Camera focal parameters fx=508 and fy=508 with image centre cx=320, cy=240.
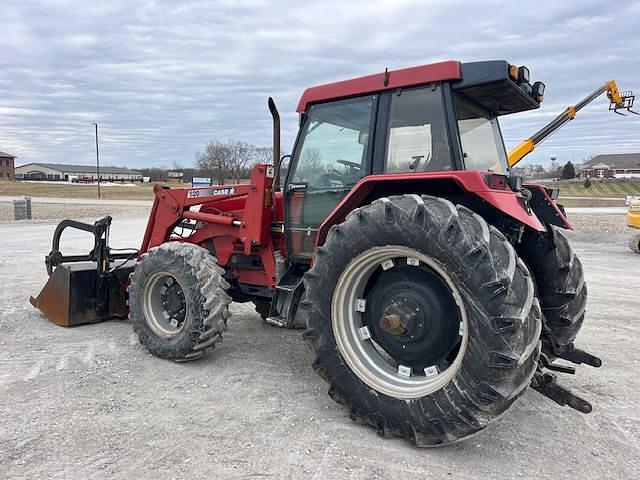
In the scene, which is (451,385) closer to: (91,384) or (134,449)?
(134,449)

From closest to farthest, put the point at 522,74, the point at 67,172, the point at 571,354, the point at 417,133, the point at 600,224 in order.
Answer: the point at 522,74
the point at 417,133
the point at 571,354
the point at 600,224
the point at 67,172

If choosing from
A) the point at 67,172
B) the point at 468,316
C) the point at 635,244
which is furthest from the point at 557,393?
the point at 67,172

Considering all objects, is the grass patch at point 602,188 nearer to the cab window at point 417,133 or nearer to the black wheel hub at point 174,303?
the cab window at point 417,133

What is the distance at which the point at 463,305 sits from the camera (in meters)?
3.07

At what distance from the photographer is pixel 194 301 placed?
181 inches

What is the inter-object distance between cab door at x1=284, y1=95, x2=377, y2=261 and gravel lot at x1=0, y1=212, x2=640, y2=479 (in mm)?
1302

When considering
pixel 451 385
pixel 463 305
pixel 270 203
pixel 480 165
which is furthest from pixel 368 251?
pixel 270 203

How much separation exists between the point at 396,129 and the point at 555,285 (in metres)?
1.89

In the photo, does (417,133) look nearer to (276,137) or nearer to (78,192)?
(276,137)

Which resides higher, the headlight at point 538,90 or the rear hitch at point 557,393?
the headlight at point 538,90

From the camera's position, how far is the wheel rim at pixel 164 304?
16.3 ft

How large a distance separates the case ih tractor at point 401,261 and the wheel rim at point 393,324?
0.01m

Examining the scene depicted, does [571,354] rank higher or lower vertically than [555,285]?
lower

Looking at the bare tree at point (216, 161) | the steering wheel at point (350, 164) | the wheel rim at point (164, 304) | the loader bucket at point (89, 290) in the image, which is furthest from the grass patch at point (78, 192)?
the steering wheel at point (350, 164)
